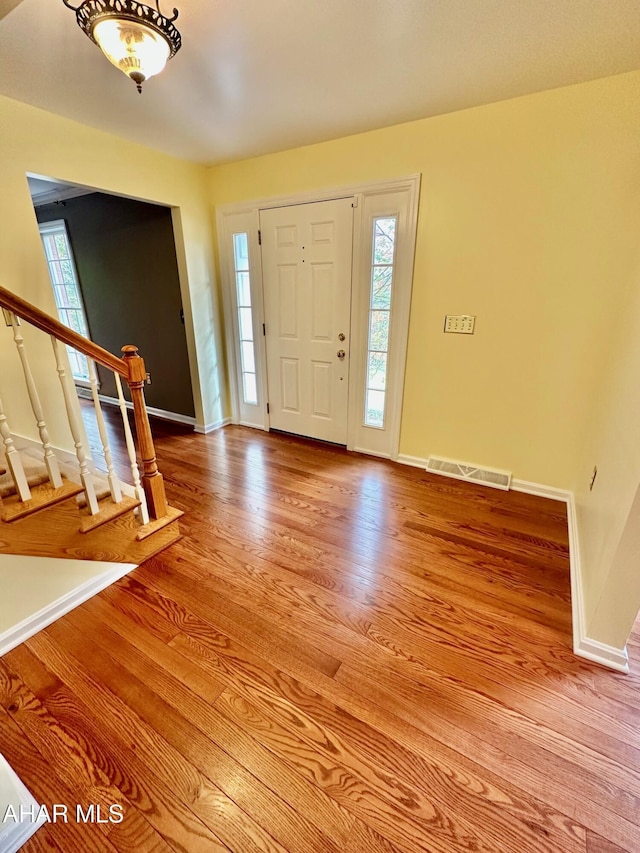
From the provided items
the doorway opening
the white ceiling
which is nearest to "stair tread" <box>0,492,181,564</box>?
the white ceiling

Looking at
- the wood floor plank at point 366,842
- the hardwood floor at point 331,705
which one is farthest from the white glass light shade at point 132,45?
the wood floor plank at point 366,842

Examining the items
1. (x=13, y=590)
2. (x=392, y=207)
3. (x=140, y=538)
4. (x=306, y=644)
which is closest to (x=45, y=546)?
(x=13, y=590)

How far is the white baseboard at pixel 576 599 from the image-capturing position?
1.36 m

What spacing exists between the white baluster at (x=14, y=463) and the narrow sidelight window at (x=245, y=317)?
229 centimetres

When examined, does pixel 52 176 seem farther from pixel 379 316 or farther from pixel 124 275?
pixel 379 316

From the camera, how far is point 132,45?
1.25 metres

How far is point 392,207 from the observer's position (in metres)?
2.48

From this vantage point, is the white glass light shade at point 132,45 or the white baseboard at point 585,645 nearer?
the white glass light shade at point 132,45

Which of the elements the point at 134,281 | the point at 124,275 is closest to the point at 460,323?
the point at 134,281

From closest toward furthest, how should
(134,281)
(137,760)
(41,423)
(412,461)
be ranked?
(137,760) < (41,423) < (412,461) < (134,281)

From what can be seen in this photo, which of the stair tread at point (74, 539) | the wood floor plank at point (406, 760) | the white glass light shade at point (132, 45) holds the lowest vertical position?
the wood floor plank at point (406, 760)

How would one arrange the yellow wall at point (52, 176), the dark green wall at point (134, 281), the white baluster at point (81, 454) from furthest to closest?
the dark green wall at point (134, 281)
the yellow wall at point (52, 176)
the white baluster at point (81, 454)

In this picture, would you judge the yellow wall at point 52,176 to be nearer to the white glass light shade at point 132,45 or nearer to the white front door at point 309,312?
the white front door at point 309,312

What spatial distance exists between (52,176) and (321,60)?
183 centimetres
